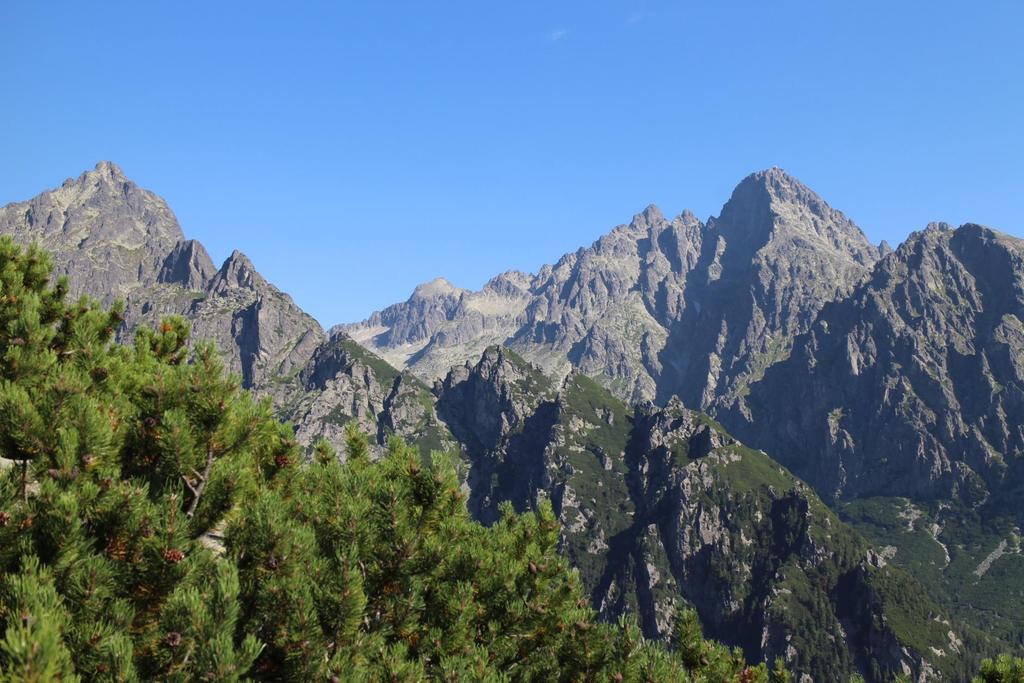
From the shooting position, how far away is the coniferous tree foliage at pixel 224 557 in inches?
256

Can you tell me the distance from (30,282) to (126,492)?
15249 millimetres

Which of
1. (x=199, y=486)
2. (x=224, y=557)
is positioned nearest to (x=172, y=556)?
(x=224, y=557)

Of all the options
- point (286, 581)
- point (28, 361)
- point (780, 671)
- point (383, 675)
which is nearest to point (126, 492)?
point (286, 581)

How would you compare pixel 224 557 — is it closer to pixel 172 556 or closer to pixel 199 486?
pixel 199 486

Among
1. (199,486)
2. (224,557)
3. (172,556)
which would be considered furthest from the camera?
(199,486)

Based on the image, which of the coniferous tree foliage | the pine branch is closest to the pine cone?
the coniferous tree foliage

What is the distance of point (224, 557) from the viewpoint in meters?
8.39

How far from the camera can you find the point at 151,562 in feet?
24.0

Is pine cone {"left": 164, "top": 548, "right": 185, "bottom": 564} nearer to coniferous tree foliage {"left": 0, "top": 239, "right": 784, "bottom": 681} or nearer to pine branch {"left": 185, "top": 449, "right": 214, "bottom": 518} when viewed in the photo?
coniferous tree foliage {"left": 0, "top": 239, "right": 784, "bottom": 681}

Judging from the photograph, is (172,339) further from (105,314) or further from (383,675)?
(383,675)

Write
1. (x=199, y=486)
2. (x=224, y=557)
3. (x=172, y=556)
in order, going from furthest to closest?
1. (x=199, y=486)
2. (x=224, y=557)
3. (x=172, y=556)

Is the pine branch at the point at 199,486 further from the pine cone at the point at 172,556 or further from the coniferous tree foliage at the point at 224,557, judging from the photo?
the pine cone at the point at 172,556

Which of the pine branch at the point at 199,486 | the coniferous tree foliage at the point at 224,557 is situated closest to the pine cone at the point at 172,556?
the coniferous tree foliage at the point at 224,557

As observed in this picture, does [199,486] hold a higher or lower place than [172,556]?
higher
